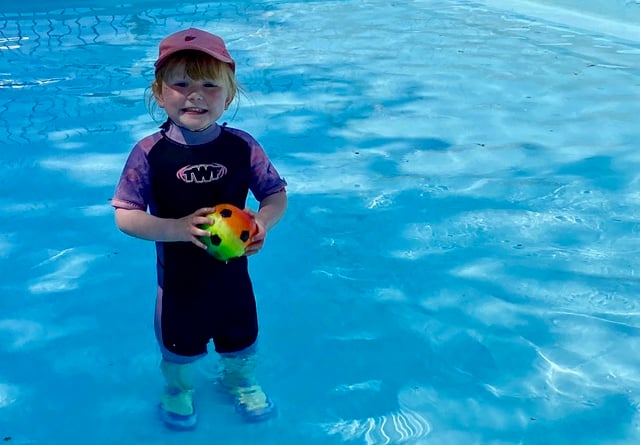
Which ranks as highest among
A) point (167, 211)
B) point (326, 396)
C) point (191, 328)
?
point (167, 211)

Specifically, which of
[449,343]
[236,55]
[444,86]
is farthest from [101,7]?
[449,343]

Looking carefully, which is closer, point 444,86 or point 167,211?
point 167,211

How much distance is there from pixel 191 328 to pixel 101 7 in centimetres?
830

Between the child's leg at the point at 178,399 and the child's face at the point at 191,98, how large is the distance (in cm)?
91

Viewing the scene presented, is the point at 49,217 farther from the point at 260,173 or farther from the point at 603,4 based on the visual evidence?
the point at 603,4

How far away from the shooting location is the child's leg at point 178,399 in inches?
115

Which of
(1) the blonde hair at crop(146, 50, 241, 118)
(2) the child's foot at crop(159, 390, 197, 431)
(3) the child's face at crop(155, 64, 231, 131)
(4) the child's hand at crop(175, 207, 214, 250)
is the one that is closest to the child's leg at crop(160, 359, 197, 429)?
(2) the child's foot at crop(159, 390, 197, 431)

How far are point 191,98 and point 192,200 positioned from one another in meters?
0.33

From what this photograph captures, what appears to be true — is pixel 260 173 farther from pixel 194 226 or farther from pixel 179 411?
pixel 179 411

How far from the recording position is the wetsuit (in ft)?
8.30

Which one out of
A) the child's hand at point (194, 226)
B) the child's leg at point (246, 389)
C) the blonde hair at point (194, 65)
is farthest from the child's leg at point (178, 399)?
the blonde hair at point (194, 65)

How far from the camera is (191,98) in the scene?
8.00 feet

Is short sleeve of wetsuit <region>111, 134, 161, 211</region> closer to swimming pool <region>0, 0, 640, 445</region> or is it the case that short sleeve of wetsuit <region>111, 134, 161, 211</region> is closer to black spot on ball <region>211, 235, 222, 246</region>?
black spot on ball <region>211, 235, 222, 246</region>

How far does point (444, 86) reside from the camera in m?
6.97
